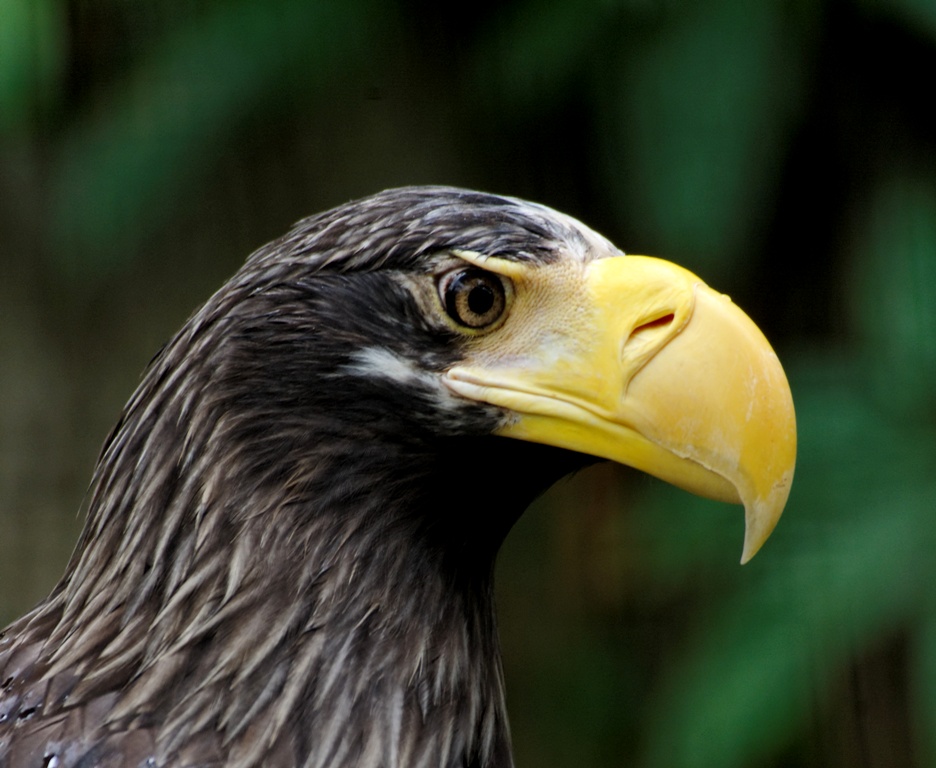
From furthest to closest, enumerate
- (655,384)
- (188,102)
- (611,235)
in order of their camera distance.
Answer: (611,235) → (188,102) → (655,384)

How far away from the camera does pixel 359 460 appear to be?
1701 mm

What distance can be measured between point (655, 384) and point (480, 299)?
0.26 meters

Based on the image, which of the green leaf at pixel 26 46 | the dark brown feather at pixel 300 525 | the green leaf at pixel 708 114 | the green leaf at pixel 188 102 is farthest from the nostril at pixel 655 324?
the green leaf at pixel 188 102

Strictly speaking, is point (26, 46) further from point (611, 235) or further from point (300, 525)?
point (300, 525)

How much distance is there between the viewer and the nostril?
1.60 metres

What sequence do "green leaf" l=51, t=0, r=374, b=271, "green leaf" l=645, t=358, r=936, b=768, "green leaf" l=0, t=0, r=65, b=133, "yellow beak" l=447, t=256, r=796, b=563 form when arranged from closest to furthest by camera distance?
"yellow beak" l=447, t=256, r=796, b=563 → "green leaf" l=0, t=0, r=65, b=133 → "green leaf" l=645, t=358, r=936, b=768 → "green leaf" l=51, t=0, r=374, b=271

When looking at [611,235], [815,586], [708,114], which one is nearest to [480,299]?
[708,114]

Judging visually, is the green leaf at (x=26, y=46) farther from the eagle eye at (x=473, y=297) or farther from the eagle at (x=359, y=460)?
the eagle eye at (x=473, y=297)

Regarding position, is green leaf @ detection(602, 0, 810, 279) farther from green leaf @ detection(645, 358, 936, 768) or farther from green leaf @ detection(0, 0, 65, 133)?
green leaf @ detection(0, 0, 65, 133)

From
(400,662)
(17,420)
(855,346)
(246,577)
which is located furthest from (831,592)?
(17,420)

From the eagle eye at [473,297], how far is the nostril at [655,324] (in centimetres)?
18

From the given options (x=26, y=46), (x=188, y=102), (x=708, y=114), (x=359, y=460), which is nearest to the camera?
(x=359, y=460)

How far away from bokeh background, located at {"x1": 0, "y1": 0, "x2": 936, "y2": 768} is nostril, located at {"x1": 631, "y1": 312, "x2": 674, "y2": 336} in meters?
1.48

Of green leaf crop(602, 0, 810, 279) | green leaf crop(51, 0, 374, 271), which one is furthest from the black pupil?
green leaf crop(51, 0, 374, 271)
